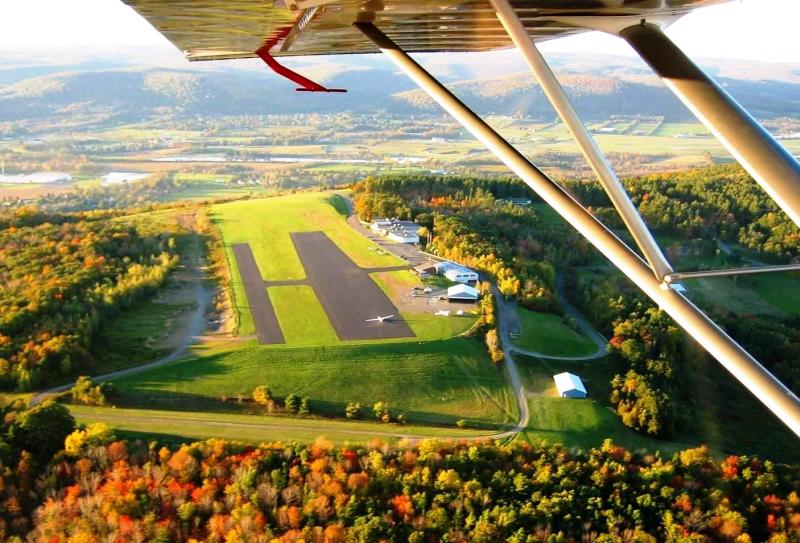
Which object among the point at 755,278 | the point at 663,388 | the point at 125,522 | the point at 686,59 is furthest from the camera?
the point at 755,278

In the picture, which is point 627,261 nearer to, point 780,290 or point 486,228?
point 486,228

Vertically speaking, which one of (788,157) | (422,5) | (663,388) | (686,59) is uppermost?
(422,5)

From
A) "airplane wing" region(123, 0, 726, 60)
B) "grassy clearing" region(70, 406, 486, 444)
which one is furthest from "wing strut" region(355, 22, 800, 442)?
"grassy clearing" region(70, 406, 486, 444)

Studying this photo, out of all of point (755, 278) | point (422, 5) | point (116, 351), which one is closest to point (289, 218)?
point (116, 351)

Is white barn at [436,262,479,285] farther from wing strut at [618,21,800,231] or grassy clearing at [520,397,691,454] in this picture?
wing strut at [618,21,800,231]

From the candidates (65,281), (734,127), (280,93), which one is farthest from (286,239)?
(280,93)

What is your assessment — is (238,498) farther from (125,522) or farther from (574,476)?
(574,476)
